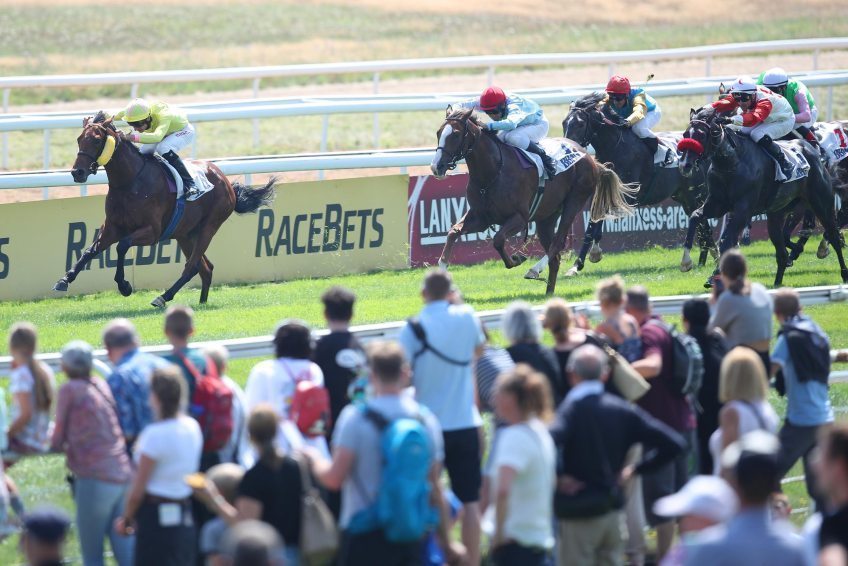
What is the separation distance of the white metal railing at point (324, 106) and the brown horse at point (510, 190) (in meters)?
2.48

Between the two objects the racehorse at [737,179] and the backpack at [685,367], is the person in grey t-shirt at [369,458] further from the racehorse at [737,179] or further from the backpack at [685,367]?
the racehorse at [737,179]

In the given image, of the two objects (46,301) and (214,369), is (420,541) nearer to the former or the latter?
(214,369)

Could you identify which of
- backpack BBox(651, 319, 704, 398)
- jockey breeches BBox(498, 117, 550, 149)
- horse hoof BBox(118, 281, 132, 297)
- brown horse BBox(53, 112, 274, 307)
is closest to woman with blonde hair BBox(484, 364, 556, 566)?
backpack BBox(651, 319, 704, 398)

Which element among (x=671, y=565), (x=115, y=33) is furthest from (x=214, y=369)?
(x=115, y=33)

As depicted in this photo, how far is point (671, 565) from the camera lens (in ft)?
16.5

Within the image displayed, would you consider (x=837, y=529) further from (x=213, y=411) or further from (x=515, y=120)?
(x=515, y=120)

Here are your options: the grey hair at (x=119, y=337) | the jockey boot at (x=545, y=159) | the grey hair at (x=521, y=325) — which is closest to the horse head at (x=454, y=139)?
the jockey boot at (x=545, y=159)

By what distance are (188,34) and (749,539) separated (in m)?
35.3

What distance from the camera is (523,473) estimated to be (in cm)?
559

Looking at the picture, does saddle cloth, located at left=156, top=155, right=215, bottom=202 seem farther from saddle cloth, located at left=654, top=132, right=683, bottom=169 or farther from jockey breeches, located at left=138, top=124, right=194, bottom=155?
saddle cloth, located at left=654, top=132, right=683, bottom=169

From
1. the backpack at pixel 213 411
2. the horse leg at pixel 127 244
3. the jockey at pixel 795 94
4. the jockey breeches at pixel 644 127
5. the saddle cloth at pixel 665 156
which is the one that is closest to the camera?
the backpack at pixel 213 411

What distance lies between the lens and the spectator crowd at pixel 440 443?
524 cm

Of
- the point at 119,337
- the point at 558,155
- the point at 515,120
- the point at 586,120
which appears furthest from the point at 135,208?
the point at 119,337

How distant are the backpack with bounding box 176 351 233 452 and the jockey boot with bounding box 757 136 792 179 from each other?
10005mm
